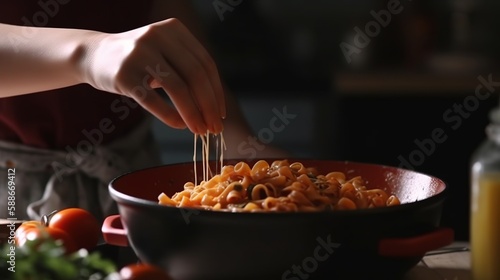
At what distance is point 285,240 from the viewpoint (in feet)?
3.06

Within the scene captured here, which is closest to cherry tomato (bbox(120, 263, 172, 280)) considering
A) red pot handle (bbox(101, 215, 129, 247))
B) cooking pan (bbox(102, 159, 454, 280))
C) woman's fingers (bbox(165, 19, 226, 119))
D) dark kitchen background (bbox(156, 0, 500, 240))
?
cooking pan (bbox(102, 159, 454, 280))

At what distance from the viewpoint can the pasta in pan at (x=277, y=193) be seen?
42.1 inches

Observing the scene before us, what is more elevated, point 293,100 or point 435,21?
point 435,21

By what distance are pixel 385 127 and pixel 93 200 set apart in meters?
1.65

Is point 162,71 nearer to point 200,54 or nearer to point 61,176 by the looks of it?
point 200,54

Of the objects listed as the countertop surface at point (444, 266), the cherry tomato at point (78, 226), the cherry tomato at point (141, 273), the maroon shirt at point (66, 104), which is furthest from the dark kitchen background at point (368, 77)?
the cherry tomato at point (141, 273)

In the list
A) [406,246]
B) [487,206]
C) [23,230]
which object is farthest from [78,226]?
[487,206]

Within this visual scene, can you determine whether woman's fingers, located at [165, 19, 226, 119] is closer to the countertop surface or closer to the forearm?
the forearm

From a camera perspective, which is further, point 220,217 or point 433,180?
point 433,180

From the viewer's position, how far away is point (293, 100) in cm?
339

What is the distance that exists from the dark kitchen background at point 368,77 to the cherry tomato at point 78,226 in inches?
78.5

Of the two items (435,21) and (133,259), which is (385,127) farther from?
(133,259)

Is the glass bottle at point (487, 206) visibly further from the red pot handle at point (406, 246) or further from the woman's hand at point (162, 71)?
the woman's hand at point (162, 71)

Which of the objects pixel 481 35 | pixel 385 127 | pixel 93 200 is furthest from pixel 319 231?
pixel 481 35
